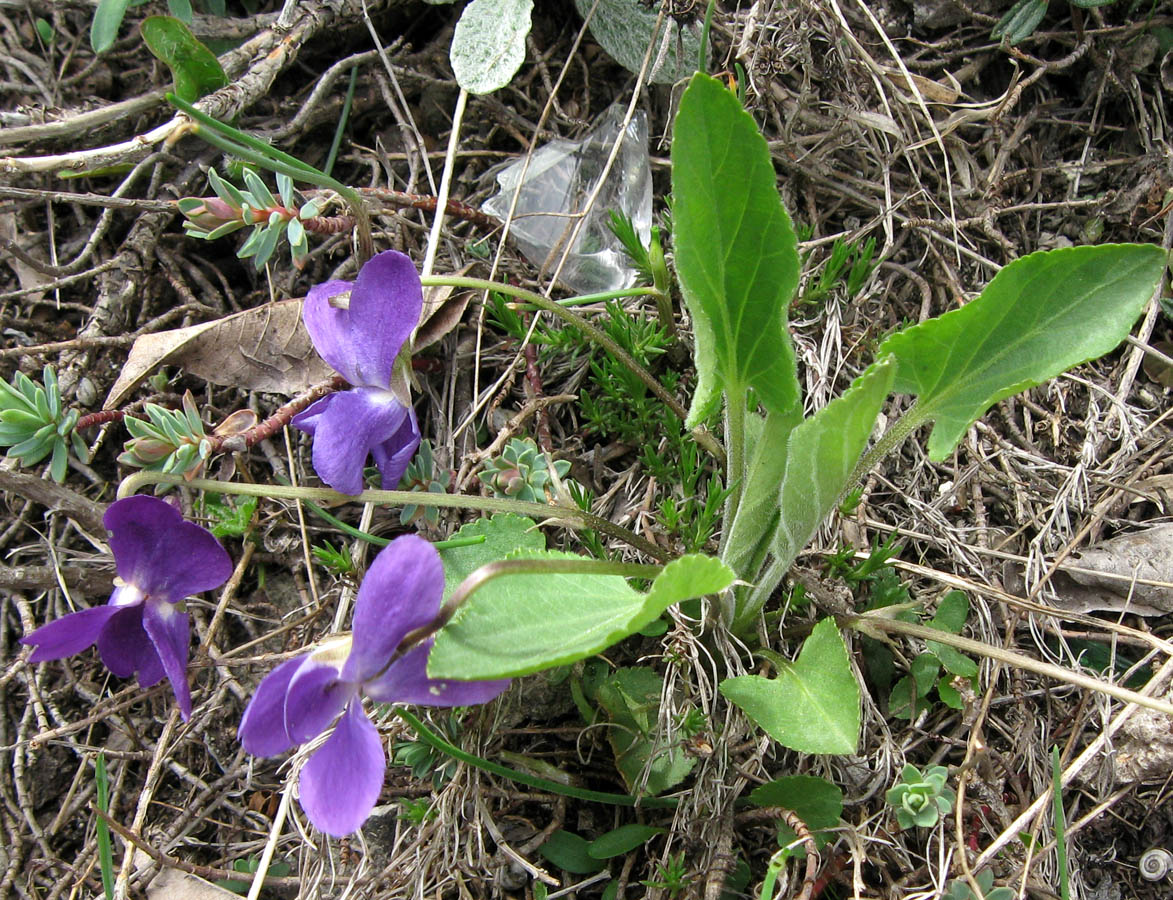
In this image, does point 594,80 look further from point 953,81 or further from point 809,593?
point 809,593

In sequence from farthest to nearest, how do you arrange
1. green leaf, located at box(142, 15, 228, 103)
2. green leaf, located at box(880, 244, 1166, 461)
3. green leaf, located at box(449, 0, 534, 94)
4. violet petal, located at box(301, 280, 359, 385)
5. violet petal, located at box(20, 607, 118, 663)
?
green leaf, located at box(449, 0, 534, 94) → green leaf, located at box(142, 15, 228, 103) → violet petal, located at box(301, 280, 359, 385) → violet petal, located at box(20, 607, 118, 663) → green leaf, located at box(880, 244, 1166, 461)

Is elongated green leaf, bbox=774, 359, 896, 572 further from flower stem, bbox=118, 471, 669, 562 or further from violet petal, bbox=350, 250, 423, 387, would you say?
violet petal, bbox=350, 250, 423, 387

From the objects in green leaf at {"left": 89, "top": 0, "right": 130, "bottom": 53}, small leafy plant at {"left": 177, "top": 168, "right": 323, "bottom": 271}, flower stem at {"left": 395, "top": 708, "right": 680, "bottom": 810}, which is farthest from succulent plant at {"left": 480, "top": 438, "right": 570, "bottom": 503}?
green leaf at {"left": 89, "top": 0, "right": 130, "bottom": 53}

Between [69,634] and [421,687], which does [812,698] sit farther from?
[69,634]

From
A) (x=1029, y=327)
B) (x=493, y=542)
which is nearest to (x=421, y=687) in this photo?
(x=493, y=542)

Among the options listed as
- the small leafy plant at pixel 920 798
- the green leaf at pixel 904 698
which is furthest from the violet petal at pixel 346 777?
the green leaf at pixel 904 698

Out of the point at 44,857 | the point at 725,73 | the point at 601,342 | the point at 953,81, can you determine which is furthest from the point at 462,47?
the point at 44,857
